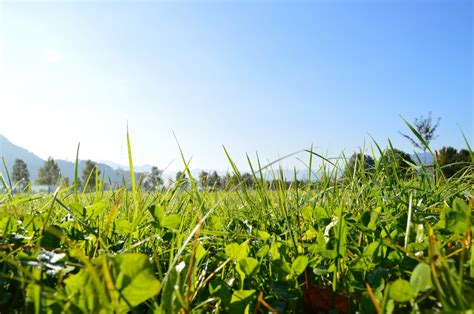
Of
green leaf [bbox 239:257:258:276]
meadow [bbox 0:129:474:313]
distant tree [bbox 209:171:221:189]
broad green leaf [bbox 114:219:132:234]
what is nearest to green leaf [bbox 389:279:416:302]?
meadow [bbox 0:129:474:313]

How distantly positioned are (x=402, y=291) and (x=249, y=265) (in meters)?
0.37

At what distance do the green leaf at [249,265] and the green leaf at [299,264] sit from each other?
10cm

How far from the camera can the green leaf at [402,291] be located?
0.67m

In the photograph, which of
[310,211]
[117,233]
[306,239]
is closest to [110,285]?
[117,233]

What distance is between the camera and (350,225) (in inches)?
47.6

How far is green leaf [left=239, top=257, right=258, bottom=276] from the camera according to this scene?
0.91m

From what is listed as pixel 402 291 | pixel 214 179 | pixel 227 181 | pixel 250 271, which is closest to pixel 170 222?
pixel 250 271

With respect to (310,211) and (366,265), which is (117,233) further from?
(366,265)

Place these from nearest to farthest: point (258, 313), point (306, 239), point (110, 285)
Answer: point (110, 285) → point (258, 313) → point (306, 239)

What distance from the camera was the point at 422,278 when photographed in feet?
2.12

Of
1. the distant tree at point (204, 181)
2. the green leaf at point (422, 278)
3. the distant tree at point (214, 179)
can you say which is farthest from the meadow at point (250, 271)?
the distant tree at point (214, 179)

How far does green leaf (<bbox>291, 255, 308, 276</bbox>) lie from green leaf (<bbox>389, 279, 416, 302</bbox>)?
237 mm

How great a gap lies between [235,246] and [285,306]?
0.24 meters

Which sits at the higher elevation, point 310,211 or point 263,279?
point 310,211
